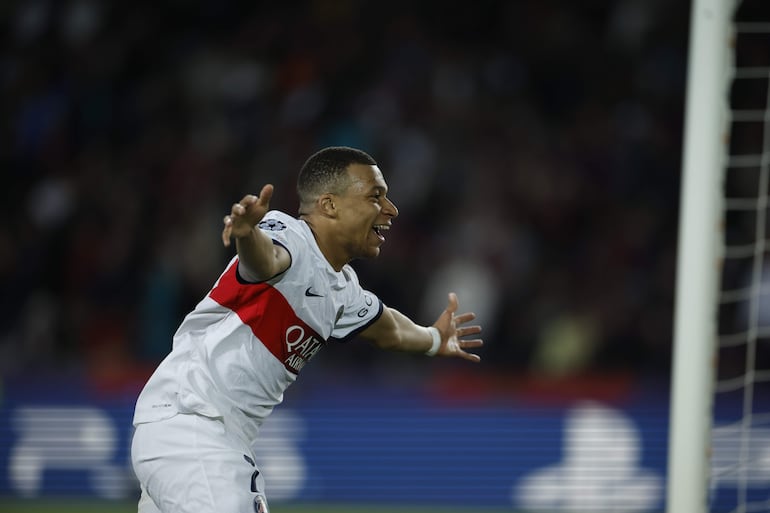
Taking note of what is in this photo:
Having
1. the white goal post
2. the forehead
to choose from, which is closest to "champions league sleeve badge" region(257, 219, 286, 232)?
the forehead

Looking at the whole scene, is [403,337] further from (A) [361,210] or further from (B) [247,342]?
(B) [247,342]

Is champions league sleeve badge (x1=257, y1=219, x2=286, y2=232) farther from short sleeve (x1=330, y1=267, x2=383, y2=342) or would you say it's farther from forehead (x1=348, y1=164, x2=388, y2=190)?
short sleeve (x1=330, y1=267, x2=383, y2=342)

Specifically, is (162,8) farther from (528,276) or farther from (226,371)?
(226,371)

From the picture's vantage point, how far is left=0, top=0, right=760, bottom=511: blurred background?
32.6ft

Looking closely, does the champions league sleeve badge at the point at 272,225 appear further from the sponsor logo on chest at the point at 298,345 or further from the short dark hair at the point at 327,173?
the sponsor logo on chest at the point at 298,345

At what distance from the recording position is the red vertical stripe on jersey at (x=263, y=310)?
4.71m

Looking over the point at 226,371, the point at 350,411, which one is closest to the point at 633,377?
the point at 350,411

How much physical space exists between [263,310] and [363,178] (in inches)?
29.0

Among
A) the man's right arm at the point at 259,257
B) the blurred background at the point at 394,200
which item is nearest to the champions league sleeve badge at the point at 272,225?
the man's right arm at the point at 259,257

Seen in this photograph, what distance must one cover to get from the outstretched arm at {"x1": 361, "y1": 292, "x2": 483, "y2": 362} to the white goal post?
104cm

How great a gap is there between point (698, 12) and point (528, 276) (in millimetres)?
6223

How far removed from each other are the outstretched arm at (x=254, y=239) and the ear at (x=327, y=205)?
16.2 inches

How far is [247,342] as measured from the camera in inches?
187

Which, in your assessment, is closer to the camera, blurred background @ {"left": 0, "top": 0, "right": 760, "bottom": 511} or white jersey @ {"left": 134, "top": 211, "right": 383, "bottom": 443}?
white jersey @ {"left": 134, "top": 211, "right": 383, "bottom": 443}
